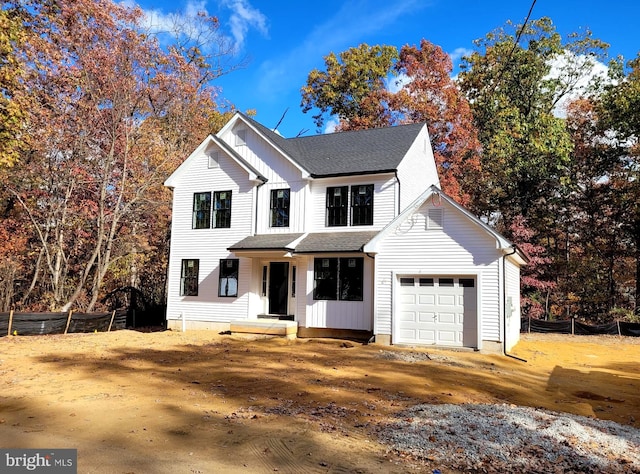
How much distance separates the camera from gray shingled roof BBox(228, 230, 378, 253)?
16.3 meters

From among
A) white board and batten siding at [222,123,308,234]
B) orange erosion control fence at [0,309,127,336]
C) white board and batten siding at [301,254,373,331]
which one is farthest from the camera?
white board and batten siding at [222,123,308,234]

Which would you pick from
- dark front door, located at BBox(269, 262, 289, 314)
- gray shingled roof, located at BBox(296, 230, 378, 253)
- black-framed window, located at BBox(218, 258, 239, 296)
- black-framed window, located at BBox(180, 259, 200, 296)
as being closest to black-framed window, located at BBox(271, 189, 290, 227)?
gray shingled roof, located at BBox(296, 230, 378, 253)

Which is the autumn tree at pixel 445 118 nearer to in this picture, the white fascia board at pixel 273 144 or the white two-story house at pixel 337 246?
the white two-story house at pixel 337 246

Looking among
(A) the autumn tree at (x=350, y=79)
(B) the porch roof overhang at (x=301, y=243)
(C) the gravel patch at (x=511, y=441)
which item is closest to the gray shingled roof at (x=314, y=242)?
(B) the porch roof overhang at (x=301, y=243)

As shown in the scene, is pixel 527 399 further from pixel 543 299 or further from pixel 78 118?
pixel 78 118

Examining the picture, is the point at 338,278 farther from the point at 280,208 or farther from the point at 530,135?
the point at 530,135

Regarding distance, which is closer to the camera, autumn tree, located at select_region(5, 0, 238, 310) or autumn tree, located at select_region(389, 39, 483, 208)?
autumn tree, located at select_region(5, 0, 238, 310)

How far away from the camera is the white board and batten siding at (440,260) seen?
13820 mm

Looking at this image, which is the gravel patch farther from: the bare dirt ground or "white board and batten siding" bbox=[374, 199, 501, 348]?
"white board and batten siding" bbox=[374, 199, 501, 348]

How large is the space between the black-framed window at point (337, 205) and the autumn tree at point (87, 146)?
30.9 ft

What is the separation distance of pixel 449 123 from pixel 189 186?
16.2 metres

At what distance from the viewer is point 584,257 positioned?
1081 inches

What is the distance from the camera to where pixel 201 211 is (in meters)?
19.7

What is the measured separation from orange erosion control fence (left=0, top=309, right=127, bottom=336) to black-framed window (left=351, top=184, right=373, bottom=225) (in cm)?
1123
